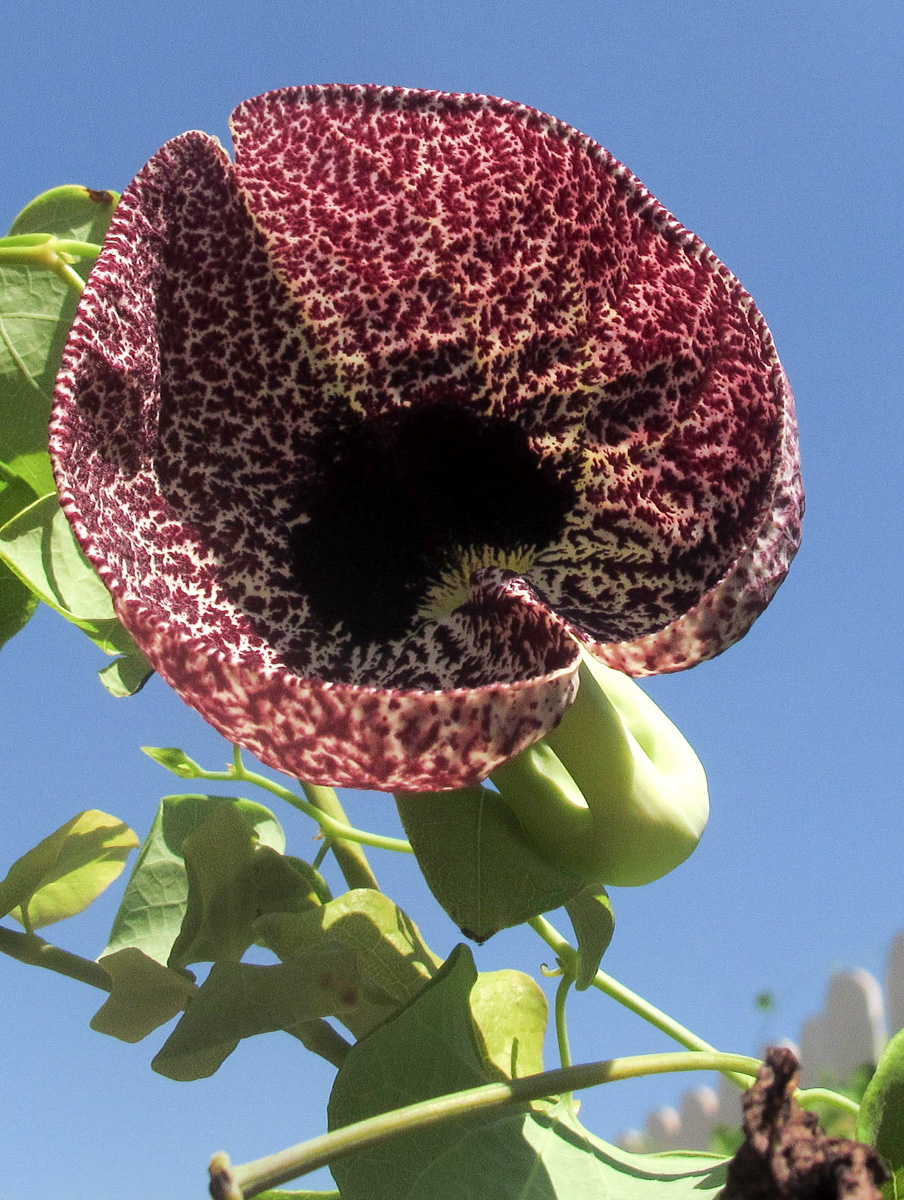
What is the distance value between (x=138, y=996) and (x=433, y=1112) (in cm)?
34

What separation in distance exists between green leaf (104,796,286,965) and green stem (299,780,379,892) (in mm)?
105

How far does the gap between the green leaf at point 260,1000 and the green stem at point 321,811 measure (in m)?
0.16

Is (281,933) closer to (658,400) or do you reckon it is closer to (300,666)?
(300,666)

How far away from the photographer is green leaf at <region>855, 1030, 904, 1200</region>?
2.20 ft

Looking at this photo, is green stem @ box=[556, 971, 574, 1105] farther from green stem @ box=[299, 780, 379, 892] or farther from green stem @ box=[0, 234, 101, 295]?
green stem @ box=[0, 234, 101, 295]

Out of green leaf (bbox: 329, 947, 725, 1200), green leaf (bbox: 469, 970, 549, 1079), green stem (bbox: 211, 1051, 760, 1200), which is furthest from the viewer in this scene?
green leaf (bbox: 469, 970, 549, 1079)

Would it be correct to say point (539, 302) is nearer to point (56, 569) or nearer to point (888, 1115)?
point (56, 569)

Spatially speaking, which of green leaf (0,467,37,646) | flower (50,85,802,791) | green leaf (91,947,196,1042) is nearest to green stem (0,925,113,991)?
green leaf (91,947,196,1042)

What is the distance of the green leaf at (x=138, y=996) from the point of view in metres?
0.87

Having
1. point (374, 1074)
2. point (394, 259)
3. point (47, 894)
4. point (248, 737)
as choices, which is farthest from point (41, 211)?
point (374, 1074)

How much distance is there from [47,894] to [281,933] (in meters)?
0.39

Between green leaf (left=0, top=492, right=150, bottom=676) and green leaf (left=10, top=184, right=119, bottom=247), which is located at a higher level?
green leaf (left=10, top=184, right=119, bottom=247)

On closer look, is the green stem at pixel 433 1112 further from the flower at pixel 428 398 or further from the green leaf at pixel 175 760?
the green leaf at pixel 175 760

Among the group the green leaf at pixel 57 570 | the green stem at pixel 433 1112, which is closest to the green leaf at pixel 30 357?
the green leaf at pixel 57 570
